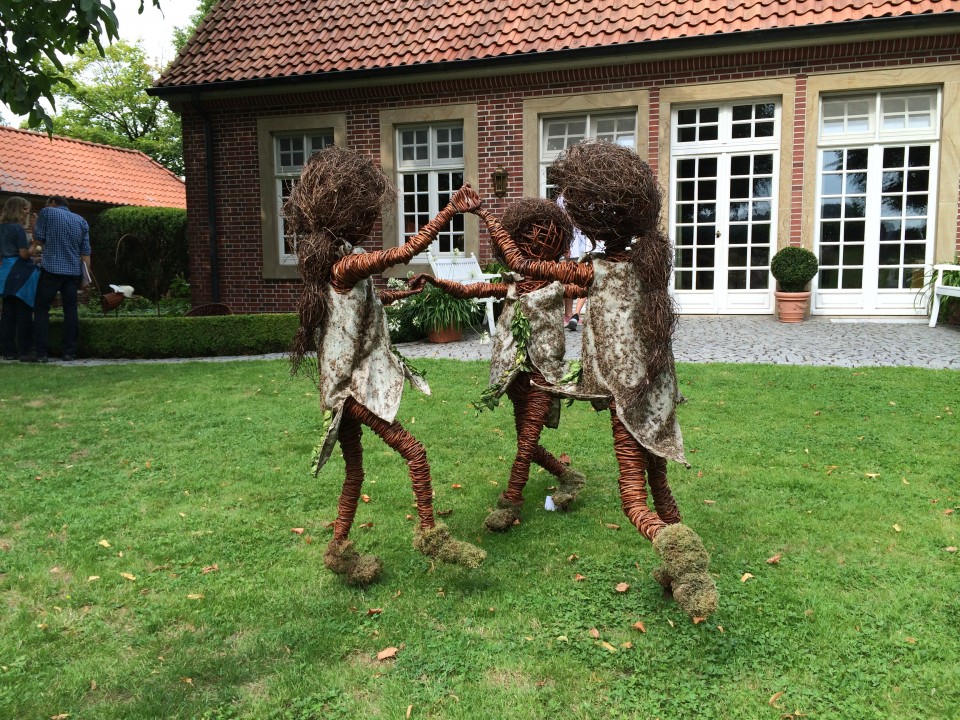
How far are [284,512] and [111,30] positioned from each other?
13.3 ft

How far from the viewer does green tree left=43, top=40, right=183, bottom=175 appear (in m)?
41.3

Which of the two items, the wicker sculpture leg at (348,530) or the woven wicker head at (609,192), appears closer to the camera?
the woven wicker head at (609,192)

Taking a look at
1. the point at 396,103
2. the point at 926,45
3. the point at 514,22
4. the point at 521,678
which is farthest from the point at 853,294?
the point at 521,678

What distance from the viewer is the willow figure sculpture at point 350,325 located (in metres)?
3.12

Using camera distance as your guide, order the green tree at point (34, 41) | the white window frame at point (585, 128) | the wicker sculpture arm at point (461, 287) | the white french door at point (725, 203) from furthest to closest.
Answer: the white window frame at point (585, 128) < the white french door at point (725, 203) < the green tree at point (34, 41) < the wicker sculpture arm at point (461, 287)

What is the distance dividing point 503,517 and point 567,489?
1.68ft

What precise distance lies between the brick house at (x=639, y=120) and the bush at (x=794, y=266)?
481 mm

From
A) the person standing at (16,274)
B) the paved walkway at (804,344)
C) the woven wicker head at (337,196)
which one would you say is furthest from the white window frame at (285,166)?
the woven wicker head at (337,196)

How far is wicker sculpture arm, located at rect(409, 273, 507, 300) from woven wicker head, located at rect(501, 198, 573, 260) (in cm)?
23

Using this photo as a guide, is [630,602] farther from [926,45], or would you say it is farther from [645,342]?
[926,45]

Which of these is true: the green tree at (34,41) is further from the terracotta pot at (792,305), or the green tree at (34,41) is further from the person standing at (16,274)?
the terracotta pot at (792,305)

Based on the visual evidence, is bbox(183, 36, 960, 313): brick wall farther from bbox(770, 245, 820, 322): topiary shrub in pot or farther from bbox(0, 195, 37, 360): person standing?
bbox(0, 195, 37, 360): person standing

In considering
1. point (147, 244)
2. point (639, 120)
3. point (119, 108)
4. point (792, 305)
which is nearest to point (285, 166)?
point (639, 120)

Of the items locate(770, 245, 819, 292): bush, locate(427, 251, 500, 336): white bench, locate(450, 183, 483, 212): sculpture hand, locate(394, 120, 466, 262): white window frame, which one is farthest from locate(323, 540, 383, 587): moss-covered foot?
locate(394, 120, 466, 262): white window frame
